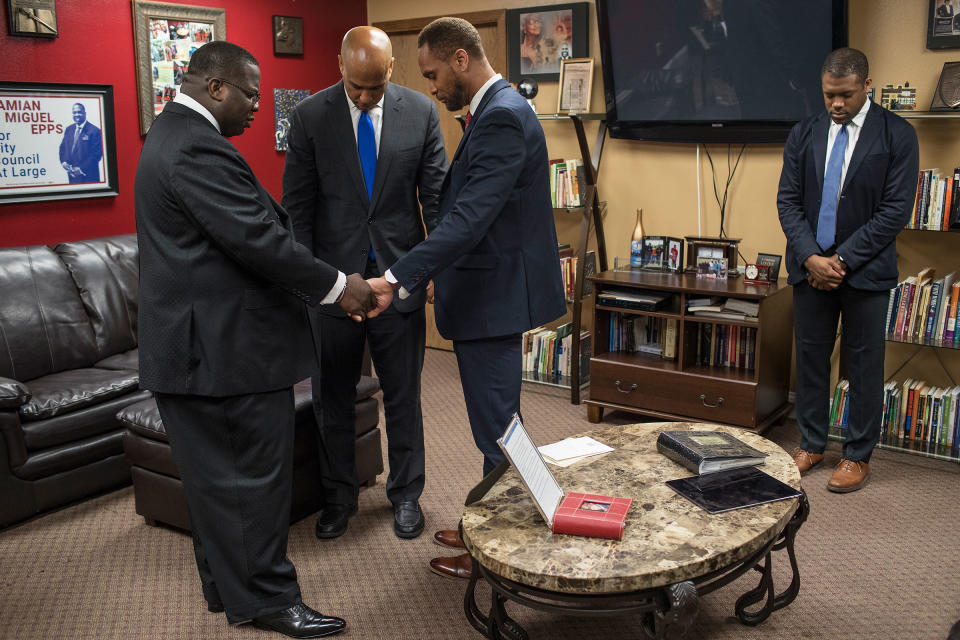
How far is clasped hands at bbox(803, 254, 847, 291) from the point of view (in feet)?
10.7

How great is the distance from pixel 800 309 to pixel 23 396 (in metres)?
3.00

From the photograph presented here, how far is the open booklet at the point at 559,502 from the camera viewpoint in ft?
6.20

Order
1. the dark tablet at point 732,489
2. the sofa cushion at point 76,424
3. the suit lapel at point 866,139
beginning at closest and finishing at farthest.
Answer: the dark tablet at point 732,489
the sofa cushion at point 76,424
the suit lapel at point 866,139

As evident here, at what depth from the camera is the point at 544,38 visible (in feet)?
15.4

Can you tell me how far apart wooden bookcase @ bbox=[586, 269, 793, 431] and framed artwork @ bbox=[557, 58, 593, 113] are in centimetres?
97

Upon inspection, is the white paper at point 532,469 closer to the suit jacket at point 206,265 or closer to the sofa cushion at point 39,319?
the suit jacket at point 206,265

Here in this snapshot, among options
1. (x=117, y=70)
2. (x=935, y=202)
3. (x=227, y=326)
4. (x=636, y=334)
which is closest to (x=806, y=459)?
(x=636, y=334)

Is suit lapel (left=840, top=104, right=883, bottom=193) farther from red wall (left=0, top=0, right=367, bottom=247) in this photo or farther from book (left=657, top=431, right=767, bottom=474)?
red wall (left=0, top=0, right=367, bottom=247)

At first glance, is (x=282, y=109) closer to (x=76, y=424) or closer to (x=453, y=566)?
(x=76, y=424)

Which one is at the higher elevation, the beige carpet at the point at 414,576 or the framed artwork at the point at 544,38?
the framed artwork at the point at 544,38

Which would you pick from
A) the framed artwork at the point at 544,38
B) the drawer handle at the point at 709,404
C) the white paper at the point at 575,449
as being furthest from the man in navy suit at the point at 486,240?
the framed artwork at the point at 544,38

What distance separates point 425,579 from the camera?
2.70 m

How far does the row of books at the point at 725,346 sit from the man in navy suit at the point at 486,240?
67.3 inches

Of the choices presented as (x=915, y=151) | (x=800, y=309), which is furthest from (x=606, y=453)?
(x=915, y=151)
